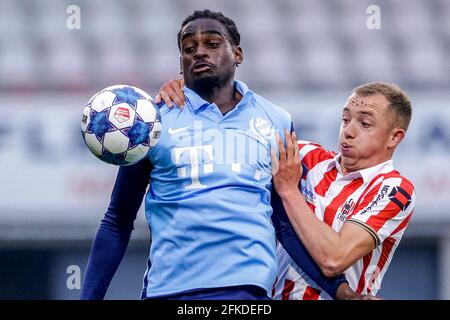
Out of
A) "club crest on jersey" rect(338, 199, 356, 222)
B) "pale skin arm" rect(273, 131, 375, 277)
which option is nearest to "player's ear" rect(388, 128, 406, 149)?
"club crest on jersey" rect(338, 199, 356, 222)

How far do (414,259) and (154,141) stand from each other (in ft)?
20.2

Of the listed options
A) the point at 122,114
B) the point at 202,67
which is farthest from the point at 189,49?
the point at 122,114

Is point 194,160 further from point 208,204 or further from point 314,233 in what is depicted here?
point 314,233

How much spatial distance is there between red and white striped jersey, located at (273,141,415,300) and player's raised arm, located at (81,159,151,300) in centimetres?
79

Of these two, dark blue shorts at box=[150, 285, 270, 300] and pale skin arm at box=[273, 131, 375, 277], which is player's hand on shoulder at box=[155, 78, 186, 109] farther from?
dark blue shorts at box=[150, 285, 270, 300]

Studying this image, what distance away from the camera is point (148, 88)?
33.3ft

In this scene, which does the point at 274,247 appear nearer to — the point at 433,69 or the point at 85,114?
the point at 85,114

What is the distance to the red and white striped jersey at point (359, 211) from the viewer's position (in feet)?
15.5

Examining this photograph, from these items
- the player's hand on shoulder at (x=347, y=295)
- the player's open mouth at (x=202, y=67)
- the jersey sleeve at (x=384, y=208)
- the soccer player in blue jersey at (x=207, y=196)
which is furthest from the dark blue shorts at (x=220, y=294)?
the player's open mouth at (x=202, y=67)

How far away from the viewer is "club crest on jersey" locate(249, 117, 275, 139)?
14.8 ft
